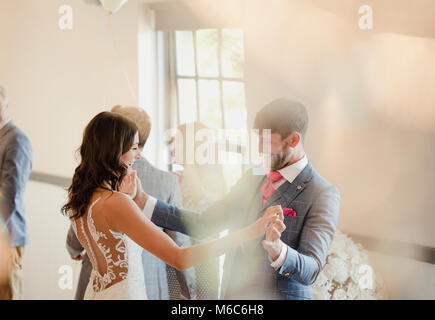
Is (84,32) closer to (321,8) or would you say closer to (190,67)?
(190,67)

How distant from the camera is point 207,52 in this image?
6.25 feet

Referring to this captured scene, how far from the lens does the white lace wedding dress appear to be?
1259 millimetres

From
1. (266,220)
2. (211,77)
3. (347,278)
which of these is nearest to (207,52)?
(211,77)

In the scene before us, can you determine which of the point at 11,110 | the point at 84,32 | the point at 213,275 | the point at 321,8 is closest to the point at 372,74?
the point at 321,8

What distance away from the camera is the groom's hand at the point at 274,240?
3.91 ft

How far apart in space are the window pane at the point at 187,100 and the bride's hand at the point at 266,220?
2.63 feet

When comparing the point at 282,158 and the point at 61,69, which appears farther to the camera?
the point at 61,69

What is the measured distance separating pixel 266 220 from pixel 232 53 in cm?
85

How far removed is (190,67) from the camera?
194 cm

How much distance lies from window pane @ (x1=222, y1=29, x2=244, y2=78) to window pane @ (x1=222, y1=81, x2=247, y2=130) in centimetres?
4

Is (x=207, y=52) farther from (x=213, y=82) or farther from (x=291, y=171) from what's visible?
(x=291, y=171)

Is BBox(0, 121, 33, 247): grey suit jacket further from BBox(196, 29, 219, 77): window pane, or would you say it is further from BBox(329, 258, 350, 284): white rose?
BBox(329, 258, 350, 284): white rose

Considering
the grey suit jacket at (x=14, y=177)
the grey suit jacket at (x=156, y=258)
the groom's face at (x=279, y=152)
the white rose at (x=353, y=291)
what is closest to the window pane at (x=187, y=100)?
the grey suit jacket at (x=156, y=258)

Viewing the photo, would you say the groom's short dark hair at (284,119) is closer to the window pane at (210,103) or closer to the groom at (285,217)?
→ the groom at (285,217)
